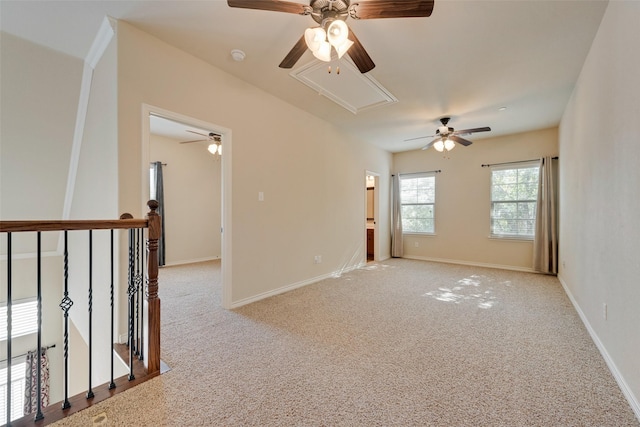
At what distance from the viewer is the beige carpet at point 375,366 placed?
149 cm

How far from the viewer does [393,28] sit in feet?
7.37

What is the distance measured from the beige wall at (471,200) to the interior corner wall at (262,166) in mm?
1847

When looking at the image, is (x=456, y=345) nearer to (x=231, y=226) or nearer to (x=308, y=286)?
(x=308, y=286)

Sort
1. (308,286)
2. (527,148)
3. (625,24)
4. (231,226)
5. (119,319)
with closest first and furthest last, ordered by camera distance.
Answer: (625,24) < (119,319) < (231,226) < (308,286) < (527,148)

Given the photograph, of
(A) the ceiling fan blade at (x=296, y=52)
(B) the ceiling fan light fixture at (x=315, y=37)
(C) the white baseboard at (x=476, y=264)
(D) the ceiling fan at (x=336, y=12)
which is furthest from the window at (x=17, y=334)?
(C) the white baseboard at (x=476, y=264)

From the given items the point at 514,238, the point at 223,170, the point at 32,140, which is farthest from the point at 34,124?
the point at 514,238

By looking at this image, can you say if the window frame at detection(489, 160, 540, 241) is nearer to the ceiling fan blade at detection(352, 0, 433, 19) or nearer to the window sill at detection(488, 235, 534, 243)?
the window sill at detection(488, 235, 534, 243)

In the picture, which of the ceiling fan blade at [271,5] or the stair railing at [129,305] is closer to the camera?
the stair railing at [129,305]

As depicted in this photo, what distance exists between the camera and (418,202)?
630 cm

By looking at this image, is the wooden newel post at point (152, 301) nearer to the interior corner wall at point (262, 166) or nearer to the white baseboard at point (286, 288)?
the interior corner wall at point (262, 166)

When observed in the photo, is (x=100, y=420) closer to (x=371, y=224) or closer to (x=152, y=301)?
(x=152, y=301)

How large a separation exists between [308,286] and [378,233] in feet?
8.83

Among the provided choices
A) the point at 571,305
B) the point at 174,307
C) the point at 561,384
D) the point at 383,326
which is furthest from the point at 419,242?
the point at 174,307

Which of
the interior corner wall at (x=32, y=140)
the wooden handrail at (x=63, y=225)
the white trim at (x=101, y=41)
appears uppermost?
the white trim at (x=101, y=41)
